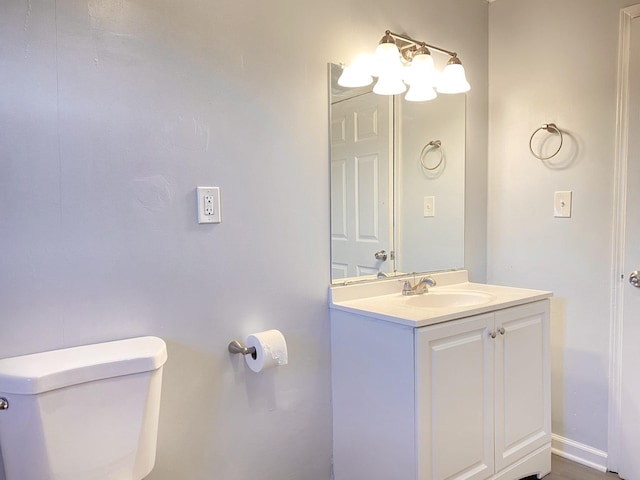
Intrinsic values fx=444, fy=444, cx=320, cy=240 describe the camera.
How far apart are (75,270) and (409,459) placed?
1.18 m

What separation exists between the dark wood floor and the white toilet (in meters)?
1.72

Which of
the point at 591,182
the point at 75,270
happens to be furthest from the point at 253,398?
the point at 591,182

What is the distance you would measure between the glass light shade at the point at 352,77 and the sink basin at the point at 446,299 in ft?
2.99

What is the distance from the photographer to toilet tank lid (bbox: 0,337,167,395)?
40.2 inches

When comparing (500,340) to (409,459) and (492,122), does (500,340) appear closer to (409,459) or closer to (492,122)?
(409,459)

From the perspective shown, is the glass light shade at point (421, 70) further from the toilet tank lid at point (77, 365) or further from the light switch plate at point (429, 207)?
the toilet tank lid at point (77, 365)

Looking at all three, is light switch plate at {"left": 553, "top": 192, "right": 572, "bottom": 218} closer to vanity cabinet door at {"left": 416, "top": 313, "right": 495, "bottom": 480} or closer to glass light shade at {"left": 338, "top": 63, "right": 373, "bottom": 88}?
vanity cabinet door at {"left": 416, "top": 313, "right": 495, "bottom": 480}

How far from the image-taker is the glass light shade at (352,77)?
5.76ft

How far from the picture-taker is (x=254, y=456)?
1.56 meters

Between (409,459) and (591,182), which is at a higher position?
(591,182)

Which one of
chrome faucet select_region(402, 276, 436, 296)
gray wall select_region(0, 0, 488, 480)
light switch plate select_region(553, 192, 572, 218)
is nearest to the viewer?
gray wall select_region(0, 0, 488, 480)

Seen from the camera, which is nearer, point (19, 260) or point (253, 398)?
point (19, 260)

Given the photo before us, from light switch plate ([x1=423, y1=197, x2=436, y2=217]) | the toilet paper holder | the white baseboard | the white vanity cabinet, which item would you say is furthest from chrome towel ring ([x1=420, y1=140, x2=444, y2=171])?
the white baseboard

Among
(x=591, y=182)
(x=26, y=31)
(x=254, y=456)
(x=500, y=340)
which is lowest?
(x=254, y=456)
